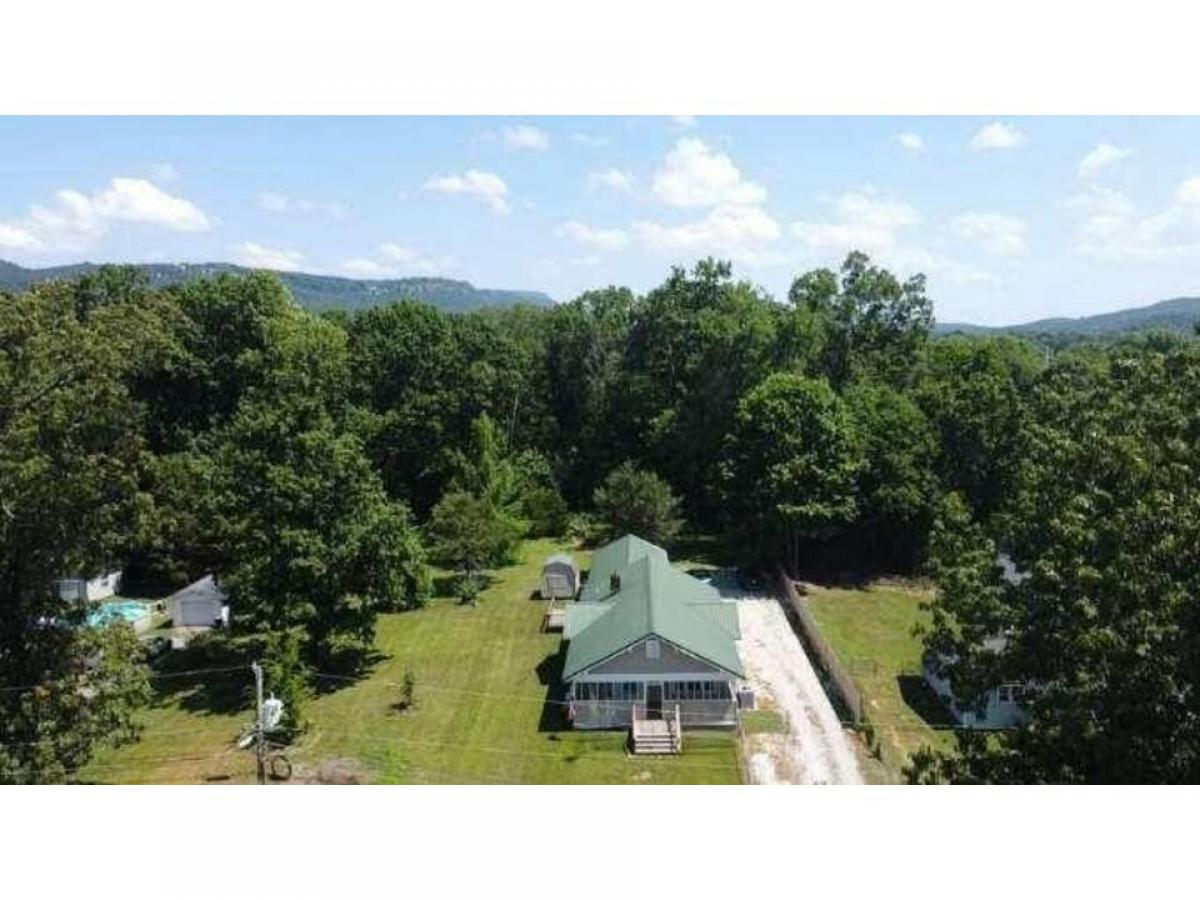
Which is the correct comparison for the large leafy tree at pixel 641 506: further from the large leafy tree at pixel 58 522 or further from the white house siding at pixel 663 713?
the large leafy tree at pixel 58 522

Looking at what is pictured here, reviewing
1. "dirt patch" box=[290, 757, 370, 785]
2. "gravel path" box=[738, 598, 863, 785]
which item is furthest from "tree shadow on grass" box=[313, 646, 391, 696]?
"gravel path" box=[738, 598, 863, 785]

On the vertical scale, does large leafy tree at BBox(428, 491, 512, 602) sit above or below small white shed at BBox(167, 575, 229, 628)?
above

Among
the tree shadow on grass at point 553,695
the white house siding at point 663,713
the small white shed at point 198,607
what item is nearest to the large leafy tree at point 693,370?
the tree shadow on grass at point 553,695

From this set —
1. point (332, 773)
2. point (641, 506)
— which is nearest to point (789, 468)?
point (641, 506)

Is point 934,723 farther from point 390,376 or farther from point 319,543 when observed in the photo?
point 390,376

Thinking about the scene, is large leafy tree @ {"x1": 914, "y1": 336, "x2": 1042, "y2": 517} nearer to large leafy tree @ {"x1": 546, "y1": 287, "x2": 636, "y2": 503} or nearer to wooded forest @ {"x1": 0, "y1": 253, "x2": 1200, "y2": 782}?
wooded forest @ {"x1": 0, "y1": 253, "x2": 1200, "y2": 782}

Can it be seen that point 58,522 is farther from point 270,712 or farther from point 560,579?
point 560,579
